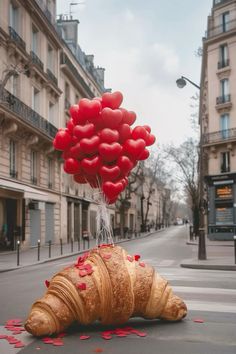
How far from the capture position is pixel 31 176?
27.6 metres

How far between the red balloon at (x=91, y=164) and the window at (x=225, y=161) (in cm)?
3176

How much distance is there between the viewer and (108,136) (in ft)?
20.4

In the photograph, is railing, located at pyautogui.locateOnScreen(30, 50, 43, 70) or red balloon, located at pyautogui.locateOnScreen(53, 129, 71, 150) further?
railing, located at pyautogui.locateOnScreen(30, 50, 43, 70)

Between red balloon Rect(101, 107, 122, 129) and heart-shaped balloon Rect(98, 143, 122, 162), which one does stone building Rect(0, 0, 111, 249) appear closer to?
red balloon Rect(101, 107, 122, 129)

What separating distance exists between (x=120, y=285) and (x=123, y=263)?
323mm

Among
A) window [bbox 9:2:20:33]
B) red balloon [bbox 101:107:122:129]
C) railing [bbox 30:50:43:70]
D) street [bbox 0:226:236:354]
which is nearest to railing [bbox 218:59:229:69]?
railing [bbox 30:50:43:70]

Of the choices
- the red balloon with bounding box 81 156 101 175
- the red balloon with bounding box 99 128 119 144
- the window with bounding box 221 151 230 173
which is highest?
the window with bounding box 221 151 230 173

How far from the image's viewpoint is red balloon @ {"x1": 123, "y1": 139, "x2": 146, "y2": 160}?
20.8 feet

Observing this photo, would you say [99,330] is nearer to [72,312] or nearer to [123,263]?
[72,312]

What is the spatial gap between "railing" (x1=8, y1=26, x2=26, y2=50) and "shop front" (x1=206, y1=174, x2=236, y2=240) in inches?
735

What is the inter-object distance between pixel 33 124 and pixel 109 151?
20943 millimetres

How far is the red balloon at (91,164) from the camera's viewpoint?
20.6 feet

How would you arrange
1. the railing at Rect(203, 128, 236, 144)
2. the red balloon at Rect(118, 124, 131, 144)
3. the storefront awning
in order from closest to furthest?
the red balloon at Rect(118, 124, 131, 144) → the storefront awning → the railing at Rect(203, 128, 236, 144)

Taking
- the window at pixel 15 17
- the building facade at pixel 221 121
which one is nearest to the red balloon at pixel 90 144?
the window at pixel 15 17
